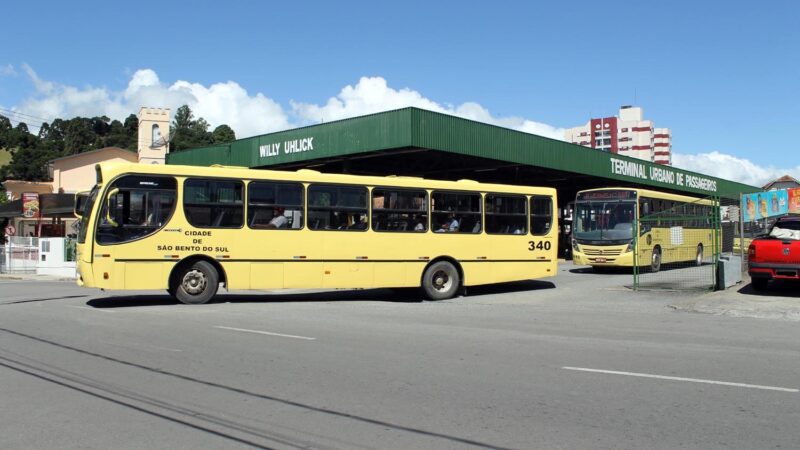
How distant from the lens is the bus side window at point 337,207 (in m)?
15.6

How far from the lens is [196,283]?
48.3 ft

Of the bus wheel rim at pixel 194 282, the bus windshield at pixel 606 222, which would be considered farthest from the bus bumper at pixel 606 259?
the bus wheel rim at pixel 194 282

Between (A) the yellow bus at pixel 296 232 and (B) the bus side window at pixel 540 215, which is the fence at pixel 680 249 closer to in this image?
(B) the bus side window at pixel 540 215

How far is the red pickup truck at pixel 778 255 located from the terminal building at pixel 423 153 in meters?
7.17

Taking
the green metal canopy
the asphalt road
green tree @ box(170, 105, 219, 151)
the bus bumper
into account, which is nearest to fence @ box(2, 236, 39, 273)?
the green metal canopy

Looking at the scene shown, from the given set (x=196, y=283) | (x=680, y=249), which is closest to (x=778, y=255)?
(x=680, y=249)

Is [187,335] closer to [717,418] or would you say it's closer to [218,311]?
[218,311]

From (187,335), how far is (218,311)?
3364mm

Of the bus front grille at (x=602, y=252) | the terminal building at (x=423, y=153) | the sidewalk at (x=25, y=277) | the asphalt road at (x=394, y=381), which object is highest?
the terminal building at (x=423, y=153)

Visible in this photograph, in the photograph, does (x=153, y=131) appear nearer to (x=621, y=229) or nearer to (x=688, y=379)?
(x=621, y=229)

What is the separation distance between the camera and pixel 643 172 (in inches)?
1566

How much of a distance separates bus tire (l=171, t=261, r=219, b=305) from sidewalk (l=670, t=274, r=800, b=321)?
10304 millimetres

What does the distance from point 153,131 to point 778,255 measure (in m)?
59.9

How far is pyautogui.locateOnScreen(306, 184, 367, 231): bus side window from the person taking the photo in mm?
15617
